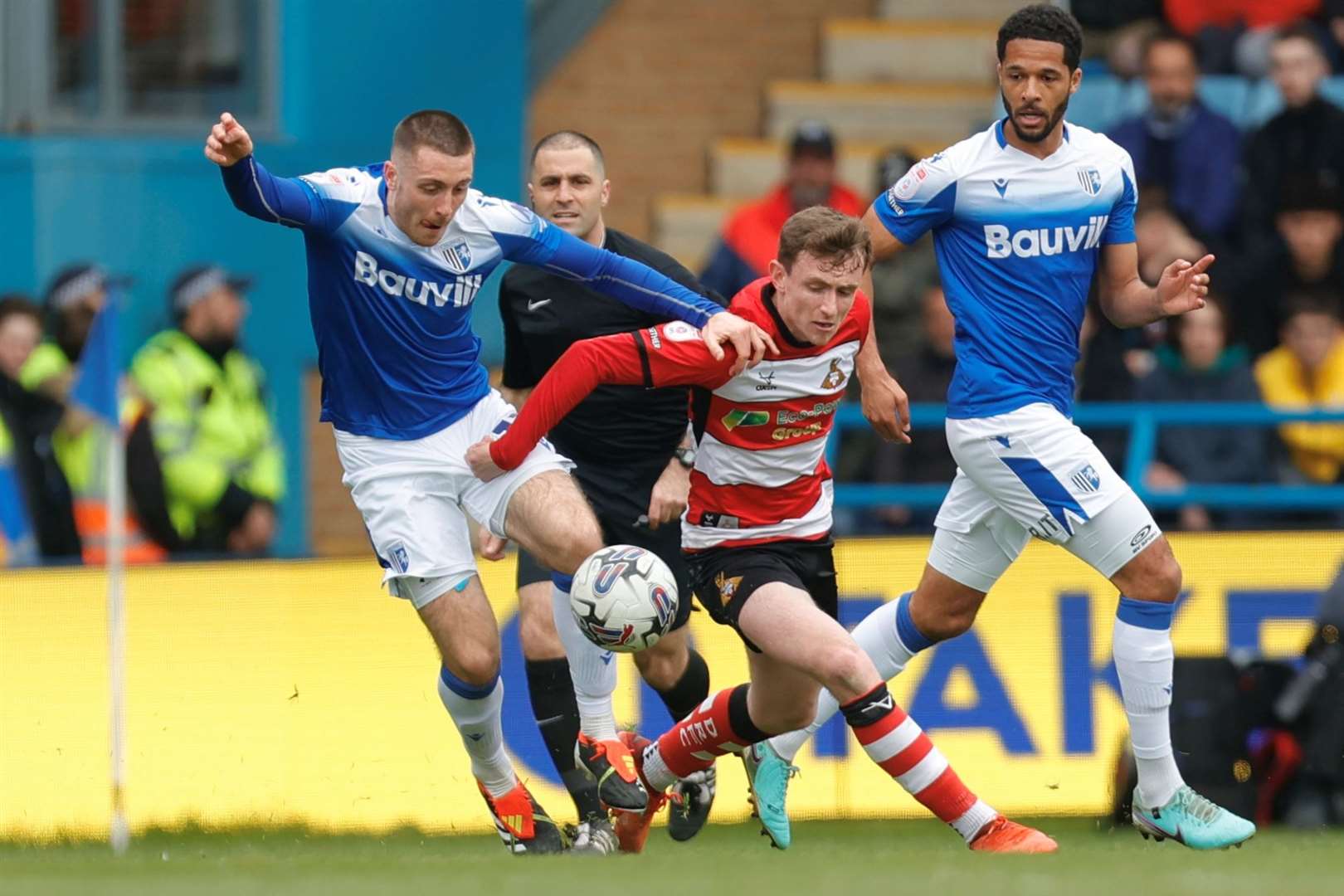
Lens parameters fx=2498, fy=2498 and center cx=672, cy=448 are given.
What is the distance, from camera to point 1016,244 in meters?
8.32

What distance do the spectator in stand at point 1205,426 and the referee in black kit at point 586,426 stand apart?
341 cm

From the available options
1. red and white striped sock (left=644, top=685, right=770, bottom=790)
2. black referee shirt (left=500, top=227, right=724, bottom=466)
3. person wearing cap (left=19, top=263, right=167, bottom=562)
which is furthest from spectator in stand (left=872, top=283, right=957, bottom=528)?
person wearing cap (left=19, top=263, right=167, bottom=562)

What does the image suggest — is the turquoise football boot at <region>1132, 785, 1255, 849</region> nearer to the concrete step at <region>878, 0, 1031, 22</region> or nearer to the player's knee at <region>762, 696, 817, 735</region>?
the player's knee at <region>762, 696, 817, 735</region>

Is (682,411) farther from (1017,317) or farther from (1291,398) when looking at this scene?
(1291,398)

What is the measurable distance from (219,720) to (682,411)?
2.67 m

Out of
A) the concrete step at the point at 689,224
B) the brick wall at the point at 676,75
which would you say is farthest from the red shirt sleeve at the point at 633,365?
the brick wall at the point at 676,75

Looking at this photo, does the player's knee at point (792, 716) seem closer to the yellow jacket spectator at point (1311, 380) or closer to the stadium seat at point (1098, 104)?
the yellow jacket spectator at point (1311, 380)

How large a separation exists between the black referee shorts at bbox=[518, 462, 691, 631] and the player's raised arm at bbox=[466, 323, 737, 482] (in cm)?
118

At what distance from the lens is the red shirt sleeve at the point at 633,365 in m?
7.99

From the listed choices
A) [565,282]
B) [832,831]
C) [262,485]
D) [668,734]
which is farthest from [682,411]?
[262,485]

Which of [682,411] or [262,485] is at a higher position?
[682,411]

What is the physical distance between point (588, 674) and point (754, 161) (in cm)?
687

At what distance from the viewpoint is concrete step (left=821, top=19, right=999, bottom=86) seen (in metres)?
16.1

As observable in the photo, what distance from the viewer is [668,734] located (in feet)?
28.8
